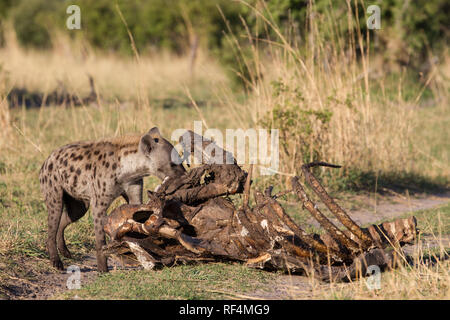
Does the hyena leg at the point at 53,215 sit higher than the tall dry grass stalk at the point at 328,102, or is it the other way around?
the tall dry grass stalk at the point at 328,102

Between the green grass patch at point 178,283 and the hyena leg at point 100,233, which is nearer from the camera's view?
the green grass patch at point 178,283

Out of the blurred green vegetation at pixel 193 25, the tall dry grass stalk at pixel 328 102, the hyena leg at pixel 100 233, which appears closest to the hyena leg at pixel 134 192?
the hyena leg at pixel 100 233

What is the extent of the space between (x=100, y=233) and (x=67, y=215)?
1.96ft

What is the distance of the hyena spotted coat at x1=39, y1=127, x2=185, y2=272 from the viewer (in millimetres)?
5117

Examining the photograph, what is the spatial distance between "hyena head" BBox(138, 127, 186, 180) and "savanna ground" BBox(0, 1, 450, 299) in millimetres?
837

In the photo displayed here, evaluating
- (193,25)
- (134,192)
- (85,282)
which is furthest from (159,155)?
(193,25)

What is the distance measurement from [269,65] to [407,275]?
4827mm

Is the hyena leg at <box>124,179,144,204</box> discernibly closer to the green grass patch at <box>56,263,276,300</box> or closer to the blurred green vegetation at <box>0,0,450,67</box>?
the green grass patch at <box>56,263,276,300</box>

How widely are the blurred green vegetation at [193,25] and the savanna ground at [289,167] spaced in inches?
109

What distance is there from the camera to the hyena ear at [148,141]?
5.11 m

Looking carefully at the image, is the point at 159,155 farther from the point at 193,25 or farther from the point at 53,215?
the point at 193,25

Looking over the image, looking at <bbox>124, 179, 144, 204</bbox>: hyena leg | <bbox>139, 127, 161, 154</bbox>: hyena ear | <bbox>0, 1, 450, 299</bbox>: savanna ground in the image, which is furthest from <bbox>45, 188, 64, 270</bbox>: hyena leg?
<bbox>139, 127, 161, 154</bbox>: hyena ear

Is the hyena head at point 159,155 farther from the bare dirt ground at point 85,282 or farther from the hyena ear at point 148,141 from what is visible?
the bare dirt ground at point 85,282
